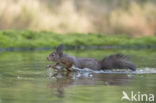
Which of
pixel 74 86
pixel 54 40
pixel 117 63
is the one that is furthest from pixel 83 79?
pixel 54 40

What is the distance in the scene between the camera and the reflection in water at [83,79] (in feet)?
40.7

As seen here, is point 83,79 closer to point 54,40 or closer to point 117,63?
point 117,63

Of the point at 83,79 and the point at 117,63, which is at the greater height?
the point at 117,63

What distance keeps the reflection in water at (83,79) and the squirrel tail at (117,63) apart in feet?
3.78

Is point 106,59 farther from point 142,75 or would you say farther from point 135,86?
point 135,86

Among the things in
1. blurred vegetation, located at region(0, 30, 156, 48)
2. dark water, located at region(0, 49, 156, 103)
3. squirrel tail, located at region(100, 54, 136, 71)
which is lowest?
dark water, located at region(0, 49, 156, 103)

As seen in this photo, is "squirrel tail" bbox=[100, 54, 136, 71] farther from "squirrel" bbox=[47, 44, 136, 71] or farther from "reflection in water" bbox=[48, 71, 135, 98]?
"reflection in water" bbox=[48, 71, 135, 98]

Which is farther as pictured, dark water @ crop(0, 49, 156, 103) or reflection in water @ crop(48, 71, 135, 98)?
reflection in water @ crop(48, 71, 135, 98)

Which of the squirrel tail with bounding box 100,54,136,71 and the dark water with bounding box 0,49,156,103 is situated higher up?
the squirrel tail with bounding box 100,54,136,71

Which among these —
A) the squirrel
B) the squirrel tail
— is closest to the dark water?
the squirrel

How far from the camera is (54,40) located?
52.5 meters

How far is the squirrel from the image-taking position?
53.6 ft

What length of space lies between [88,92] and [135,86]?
149 centimetres

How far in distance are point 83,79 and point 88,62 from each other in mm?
2733
